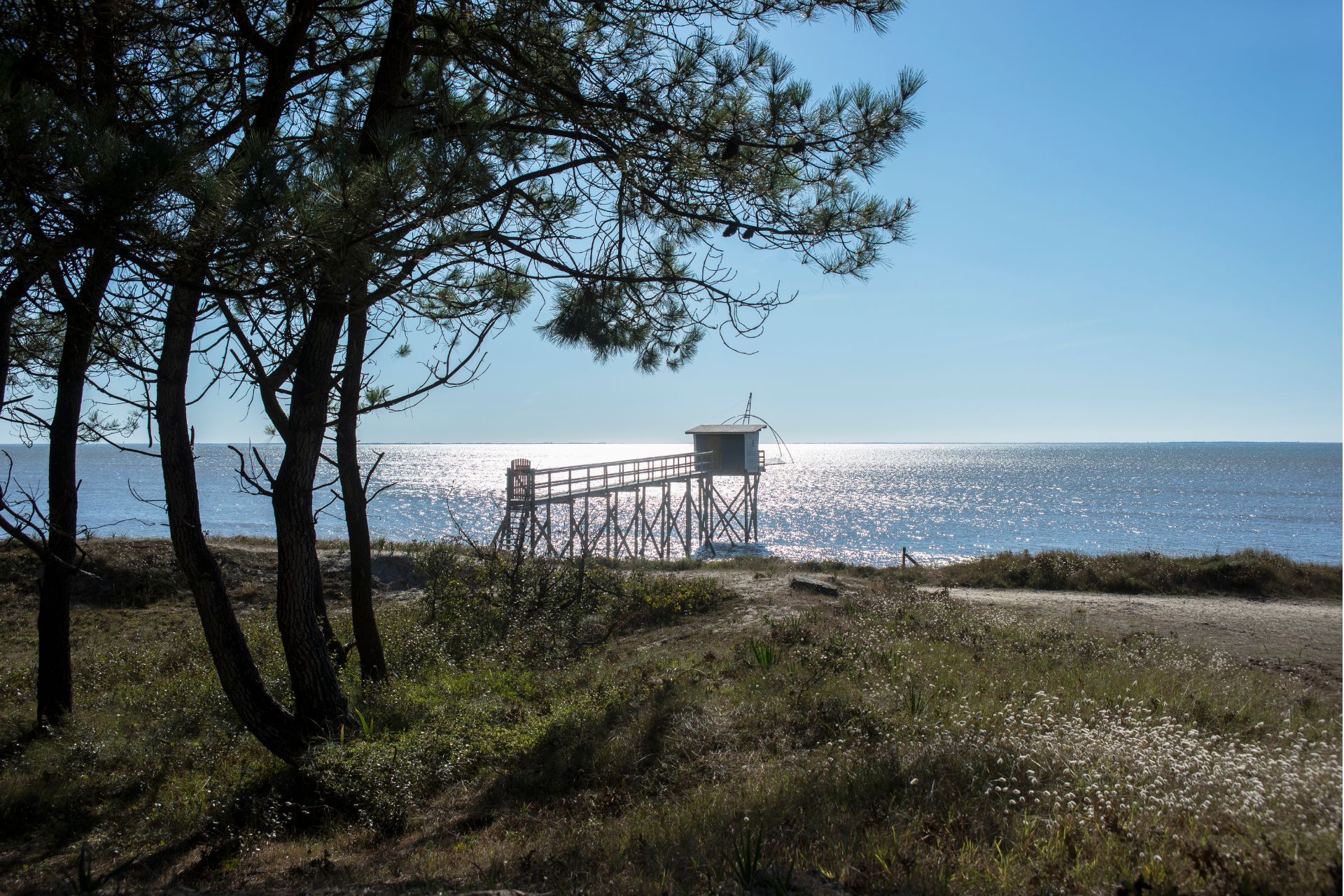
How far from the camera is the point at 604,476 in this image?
95.9 ft

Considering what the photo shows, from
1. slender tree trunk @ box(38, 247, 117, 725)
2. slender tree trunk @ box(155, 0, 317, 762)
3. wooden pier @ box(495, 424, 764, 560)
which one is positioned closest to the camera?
slender tree trunk @ box(155, 0, 317, 762)

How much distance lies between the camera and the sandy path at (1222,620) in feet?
28.6

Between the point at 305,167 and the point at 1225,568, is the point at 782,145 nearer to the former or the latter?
the point at 305,167

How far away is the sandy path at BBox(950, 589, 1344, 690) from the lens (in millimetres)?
→ 8703

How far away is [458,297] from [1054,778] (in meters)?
6.24

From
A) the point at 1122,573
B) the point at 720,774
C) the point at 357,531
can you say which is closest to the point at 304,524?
the point at 357,531

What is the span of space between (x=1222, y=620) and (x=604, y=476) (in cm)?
2073

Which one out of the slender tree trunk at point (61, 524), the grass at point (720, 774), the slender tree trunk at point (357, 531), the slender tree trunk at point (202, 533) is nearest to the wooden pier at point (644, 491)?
the slender tree trunk at point (357, 531)

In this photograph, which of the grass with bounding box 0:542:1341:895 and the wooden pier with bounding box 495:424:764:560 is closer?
the grass with bounding box 0:542:1341:895

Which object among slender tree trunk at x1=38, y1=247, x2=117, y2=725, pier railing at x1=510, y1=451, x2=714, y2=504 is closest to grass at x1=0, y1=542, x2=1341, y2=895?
slender tree trunk at x1=38, y1=247, x2=117, y2=725

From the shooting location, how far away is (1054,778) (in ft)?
13.8

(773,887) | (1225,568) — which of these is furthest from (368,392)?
(1225,568)

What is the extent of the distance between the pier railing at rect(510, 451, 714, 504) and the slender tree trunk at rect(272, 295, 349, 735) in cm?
1678

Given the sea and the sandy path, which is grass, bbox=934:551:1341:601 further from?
the sea
